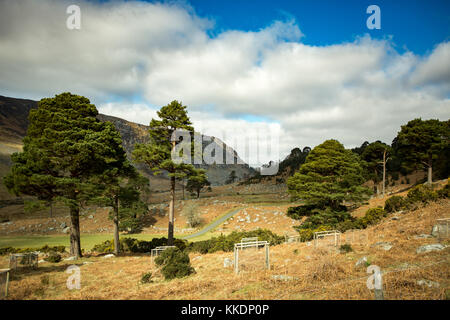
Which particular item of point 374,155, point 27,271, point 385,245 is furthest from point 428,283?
point 374,155

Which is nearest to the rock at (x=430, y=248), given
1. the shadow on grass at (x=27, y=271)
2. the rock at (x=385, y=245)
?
the rock at (x=385, y=245)

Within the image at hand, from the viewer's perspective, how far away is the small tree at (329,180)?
24.5 meters

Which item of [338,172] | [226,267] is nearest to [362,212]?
[338,172]

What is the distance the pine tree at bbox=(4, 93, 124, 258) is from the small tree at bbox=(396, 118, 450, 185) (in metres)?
37.7

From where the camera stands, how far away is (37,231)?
42.8m

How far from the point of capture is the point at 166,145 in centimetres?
1945

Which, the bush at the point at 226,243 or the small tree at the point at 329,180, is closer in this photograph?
the bush at the point at 226,243

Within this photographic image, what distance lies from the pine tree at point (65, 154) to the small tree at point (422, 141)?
1485 inches

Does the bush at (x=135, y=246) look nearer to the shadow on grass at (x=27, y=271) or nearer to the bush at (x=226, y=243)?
the bush at (x=226, y=243)

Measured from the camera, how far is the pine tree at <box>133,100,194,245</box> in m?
18.4

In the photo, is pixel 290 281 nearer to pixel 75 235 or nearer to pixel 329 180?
pixel 75 235

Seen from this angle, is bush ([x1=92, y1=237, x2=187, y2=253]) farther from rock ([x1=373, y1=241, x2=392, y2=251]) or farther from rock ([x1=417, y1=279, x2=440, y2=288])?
rock ([x1=417, y1=279, x2=440, y2=288])

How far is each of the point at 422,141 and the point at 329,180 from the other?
16831 mm
